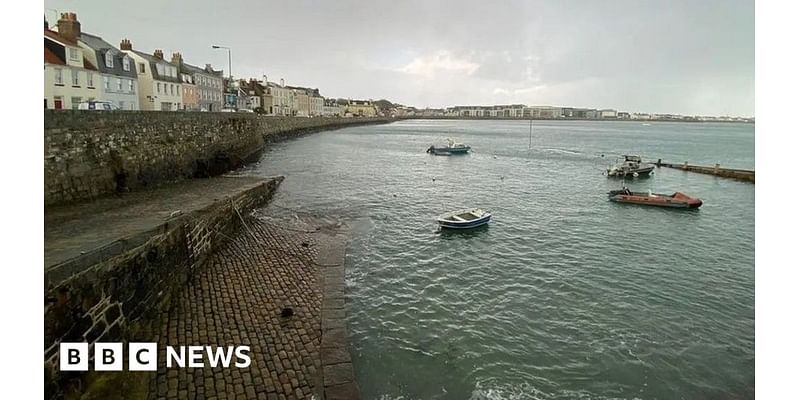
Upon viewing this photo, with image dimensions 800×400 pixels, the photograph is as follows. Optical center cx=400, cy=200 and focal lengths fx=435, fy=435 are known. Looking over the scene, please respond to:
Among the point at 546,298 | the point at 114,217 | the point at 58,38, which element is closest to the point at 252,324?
the point at 114,217

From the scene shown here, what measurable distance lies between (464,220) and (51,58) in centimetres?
2317

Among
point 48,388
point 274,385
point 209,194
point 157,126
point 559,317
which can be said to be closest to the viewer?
point 48,388

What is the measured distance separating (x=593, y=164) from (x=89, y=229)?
50.3 m

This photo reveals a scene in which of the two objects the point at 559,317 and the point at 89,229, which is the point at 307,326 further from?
the point at 559,317

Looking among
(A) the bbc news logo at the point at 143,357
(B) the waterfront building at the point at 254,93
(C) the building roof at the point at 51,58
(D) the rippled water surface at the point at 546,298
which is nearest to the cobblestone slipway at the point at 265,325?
(A) the bbc news logo at the point at 143,357

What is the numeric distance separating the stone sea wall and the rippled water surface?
4407 millimetres

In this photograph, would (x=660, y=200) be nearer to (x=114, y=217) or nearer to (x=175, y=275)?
(x=175, y=275)

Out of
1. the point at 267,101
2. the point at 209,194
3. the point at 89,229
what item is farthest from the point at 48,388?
the point at 267,101

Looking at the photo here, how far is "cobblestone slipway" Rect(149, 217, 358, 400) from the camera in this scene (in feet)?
23.9

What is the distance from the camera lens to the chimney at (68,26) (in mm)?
26516

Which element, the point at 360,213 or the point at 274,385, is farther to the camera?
the point at 360,213

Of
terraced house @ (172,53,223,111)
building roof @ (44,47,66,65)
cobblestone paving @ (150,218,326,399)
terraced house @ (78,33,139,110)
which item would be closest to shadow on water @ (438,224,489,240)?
cobblestone paving @ (150,218,326,399)

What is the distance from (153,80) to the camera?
41.1 meters

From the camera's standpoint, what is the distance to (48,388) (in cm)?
596
